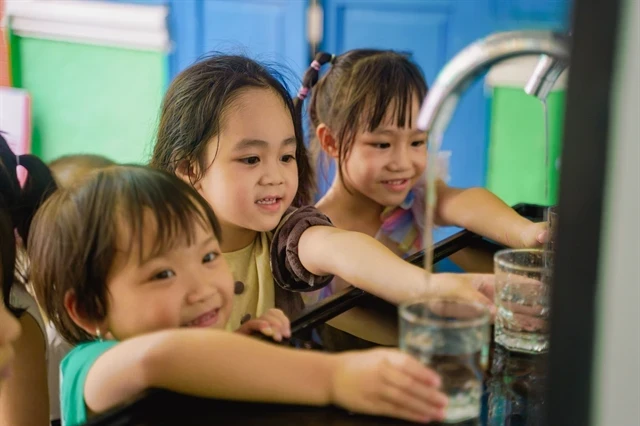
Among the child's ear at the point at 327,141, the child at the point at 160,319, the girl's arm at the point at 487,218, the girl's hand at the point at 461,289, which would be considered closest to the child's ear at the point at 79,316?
the child at the point at 160,319

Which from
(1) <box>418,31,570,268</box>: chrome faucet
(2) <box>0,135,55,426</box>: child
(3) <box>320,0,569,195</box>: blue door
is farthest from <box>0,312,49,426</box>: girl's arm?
(3) <box>320,0,569,195</box>: blue door

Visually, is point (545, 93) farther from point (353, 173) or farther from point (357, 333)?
point (353, 173)

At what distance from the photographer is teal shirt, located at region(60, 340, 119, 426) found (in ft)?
1.94

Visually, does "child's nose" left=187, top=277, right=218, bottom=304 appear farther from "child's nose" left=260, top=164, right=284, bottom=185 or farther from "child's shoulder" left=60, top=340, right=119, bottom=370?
"child's nose" left=260, top=164, right=284, bottom=185

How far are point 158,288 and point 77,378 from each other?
100mm

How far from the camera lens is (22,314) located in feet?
2.74

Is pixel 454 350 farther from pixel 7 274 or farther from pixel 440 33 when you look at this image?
pixel 440 33

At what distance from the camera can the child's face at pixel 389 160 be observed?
115cm

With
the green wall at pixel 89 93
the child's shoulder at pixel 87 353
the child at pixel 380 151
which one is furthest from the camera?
the green wall at pixel 89 93

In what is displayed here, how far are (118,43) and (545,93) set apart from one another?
1.99m

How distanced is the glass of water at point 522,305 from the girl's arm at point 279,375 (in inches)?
8.2

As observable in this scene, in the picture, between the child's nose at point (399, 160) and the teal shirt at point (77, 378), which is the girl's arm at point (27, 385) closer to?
the teal shirt at point (77, 378)

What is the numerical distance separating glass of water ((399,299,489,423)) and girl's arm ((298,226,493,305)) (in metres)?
0.17

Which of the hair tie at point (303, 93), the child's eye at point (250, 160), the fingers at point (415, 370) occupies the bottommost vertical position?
the fingers at point (415, 370)
